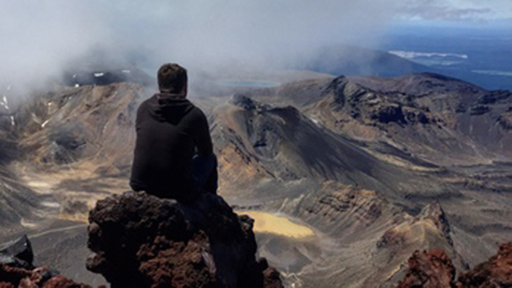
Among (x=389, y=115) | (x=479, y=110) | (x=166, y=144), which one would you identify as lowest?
(x=479, y=110)

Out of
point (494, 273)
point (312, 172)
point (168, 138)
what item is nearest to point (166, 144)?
point (168, 138)

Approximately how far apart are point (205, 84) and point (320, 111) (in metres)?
21.6

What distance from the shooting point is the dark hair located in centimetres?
667

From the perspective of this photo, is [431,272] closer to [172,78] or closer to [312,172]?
[172,78]

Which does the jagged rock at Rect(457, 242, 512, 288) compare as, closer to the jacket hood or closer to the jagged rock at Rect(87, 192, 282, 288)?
the jagged rock at Rect(87, 192, 282, 288)

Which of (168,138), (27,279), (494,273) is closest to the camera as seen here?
(27,279)

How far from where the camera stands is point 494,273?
24.7 ft

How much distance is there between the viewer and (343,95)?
92250 millimetres

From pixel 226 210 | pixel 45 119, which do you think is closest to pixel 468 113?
pixel 45 119

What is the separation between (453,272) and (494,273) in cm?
140

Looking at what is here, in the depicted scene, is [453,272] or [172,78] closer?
[172,78]

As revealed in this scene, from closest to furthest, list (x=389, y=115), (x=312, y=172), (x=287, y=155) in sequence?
1. (x=312, y=172)
2. (x=287, y=155)
3. (x=389, y=115)

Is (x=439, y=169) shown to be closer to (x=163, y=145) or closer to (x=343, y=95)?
(x=343, y=95)

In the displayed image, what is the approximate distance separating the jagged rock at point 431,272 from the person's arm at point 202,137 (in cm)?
423
